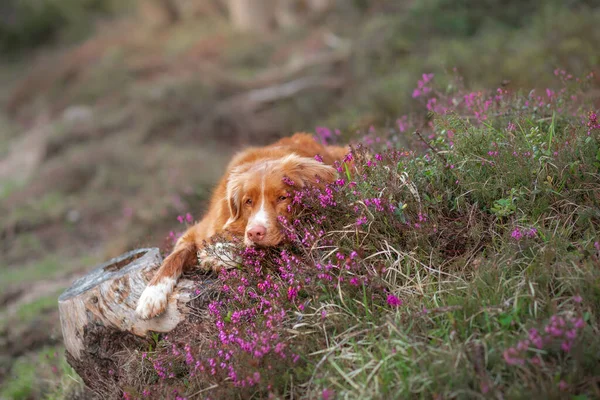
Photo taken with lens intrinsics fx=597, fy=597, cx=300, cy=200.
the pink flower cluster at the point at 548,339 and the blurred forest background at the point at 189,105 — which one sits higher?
the pink flower cluster at the point at 548,339

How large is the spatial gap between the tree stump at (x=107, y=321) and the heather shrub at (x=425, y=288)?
0.41ft

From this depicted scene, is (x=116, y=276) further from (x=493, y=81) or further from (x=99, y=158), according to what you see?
(x=99, y=158)

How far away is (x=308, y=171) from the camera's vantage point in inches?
164

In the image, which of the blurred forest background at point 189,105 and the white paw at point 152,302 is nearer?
the white paw at point 152,302

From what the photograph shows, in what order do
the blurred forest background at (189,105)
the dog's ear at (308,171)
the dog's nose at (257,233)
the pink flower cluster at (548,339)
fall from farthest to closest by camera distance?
the blurred forest background at (189,105) < the dog's ear at (308,171) < the dog's nose at (257,233) < the pink flower cluster at (548,339)

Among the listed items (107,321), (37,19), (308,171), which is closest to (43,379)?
(107,321)

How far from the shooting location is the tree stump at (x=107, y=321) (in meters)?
3.85

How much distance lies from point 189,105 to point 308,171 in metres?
9.88

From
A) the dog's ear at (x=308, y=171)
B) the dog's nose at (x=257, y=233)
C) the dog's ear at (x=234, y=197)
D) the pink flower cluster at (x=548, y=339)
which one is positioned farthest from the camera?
the dog's ear at (x=234, y=197)

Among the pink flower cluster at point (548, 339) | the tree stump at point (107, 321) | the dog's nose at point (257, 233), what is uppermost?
the dog's nose at point (257, 233)

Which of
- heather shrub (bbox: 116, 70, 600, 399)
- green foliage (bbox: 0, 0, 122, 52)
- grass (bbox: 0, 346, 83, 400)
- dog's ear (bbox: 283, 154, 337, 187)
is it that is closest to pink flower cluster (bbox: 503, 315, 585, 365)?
heather shrub (bbox: 116, 70, 600, 399)

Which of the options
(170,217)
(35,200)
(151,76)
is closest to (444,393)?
(170,217)

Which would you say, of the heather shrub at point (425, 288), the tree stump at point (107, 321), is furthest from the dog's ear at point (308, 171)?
the tree stump at point (107, 321)

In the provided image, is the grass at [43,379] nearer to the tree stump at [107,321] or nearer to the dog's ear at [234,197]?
the tree stump at [107,321]
